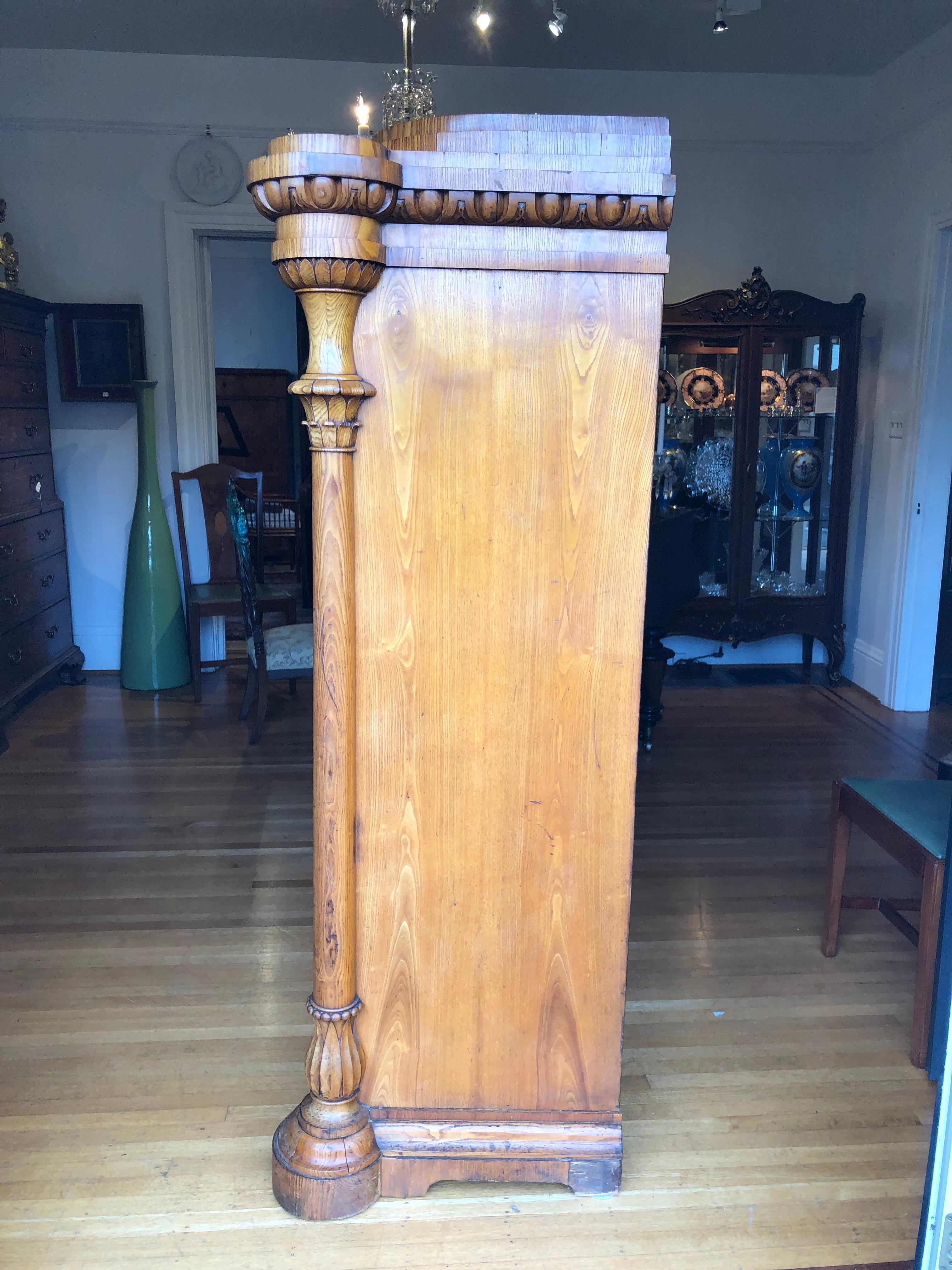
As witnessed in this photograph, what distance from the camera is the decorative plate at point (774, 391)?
5.34 metres

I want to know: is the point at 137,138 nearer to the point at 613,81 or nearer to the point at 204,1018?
the point at 613,81

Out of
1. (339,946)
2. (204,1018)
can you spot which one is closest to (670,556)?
(204,1018)

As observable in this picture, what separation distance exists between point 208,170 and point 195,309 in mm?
652

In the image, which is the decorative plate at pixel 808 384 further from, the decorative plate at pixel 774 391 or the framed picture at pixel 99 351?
the framed picture at pixel 99 351

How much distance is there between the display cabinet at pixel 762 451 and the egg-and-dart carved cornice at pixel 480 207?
3718mm

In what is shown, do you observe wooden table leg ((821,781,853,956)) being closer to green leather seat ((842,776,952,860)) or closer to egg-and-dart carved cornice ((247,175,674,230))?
green leather seat ((842,776,952,860))

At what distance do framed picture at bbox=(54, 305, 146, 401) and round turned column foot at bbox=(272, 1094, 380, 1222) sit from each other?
4.20 metres

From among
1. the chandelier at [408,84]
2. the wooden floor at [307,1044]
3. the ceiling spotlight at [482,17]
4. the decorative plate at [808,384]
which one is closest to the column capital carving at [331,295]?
the wooden floor at [307,1044]

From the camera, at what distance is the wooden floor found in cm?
172

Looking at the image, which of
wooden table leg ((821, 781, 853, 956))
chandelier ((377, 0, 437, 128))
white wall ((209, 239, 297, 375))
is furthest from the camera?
white wall ((209, 239, 297, 375))

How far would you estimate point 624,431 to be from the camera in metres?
1.57

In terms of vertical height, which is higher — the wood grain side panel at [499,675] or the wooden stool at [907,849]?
the wood grain side panel at [499,675]

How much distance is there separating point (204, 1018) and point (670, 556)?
8.01ft

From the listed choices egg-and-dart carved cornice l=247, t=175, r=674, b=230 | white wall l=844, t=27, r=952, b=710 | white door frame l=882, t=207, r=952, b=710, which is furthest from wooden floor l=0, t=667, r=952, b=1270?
egg-and-dart carved cornice l=247, t=175, r=674, b=230
